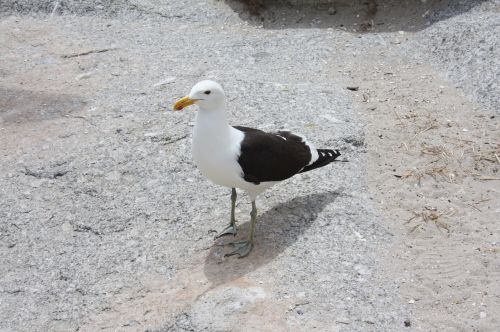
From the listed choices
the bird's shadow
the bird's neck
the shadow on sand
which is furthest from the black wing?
the shadow on sand

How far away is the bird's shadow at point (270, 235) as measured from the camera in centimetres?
463

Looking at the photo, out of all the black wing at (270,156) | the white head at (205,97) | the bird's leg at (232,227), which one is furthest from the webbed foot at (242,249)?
the white head at (205,97)

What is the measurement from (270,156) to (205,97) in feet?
2.23

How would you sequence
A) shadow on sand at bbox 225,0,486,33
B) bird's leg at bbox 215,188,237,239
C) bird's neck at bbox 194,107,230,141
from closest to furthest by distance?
bird's neck at bbox 194,107,230,141 < bird's leg at bbox 215,188,237,239 < shadow on sand at bbox 225,0,486,33

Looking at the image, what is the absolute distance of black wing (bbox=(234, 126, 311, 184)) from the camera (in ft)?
15.2

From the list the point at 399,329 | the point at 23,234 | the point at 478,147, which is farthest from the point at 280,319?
the point at 478,147

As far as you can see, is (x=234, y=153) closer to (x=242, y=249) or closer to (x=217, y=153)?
(x=217, y=153)

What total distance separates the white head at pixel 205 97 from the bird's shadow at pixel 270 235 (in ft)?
3.48

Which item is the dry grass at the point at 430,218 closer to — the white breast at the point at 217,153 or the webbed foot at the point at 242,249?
the webbed foot at the point at 242,249

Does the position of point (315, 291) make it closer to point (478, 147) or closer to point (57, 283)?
point (57, 283)

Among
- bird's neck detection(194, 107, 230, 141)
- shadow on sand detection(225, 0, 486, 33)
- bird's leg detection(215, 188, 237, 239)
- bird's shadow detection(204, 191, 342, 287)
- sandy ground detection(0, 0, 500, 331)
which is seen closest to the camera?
sandy ground detection(0, 0, 500, 331)

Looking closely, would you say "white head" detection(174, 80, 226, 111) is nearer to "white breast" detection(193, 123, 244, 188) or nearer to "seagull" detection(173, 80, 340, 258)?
"seagull" detection(173, 80, 340, 258)

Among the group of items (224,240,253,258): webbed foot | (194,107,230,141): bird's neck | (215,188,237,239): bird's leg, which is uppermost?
(194,107,230,141): bird's neck

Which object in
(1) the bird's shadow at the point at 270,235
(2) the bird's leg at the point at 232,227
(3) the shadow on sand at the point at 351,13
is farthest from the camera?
(3) the shadow on sand at the point at 351,13
